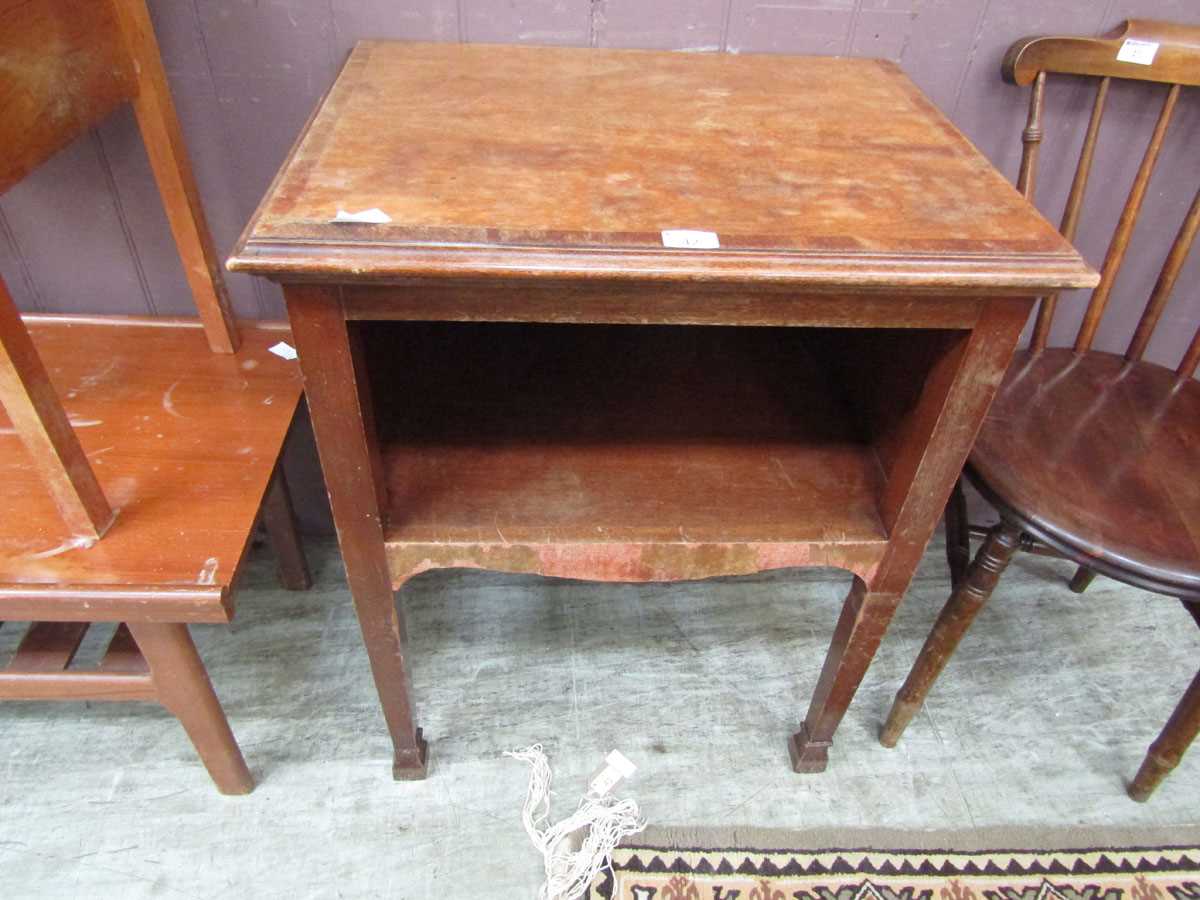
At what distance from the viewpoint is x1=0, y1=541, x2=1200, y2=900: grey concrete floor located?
Result: 1.08 metres

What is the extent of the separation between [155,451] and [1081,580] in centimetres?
150

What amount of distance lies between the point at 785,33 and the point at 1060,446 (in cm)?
62

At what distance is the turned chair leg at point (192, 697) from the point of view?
3.02 feet

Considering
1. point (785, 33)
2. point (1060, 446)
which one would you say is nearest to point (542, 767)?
point (1060, 446)

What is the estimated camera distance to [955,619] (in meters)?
1.05

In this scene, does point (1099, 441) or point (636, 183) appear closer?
point (636, 183)

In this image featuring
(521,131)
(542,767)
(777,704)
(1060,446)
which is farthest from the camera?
(777,704)

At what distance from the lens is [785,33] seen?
3.42 ft

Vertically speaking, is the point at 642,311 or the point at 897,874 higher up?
the point at 642,311

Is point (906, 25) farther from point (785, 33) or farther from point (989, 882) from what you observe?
point (989, 882)

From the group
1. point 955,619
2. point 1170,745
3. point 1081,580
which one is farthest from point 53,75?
point 1081,580

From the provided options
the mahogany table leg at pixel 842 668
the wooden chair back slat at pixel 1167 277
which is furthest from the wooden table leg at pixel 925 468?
the wooden chair back slat at pixel 1167 277

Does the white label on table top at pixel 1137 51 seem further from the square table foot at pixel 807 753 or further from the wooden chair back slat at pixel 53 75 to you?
the wooden chair back slat at pixel 53 75

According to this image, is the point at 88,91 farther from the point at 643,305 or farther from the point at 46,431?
the point at 643,305
